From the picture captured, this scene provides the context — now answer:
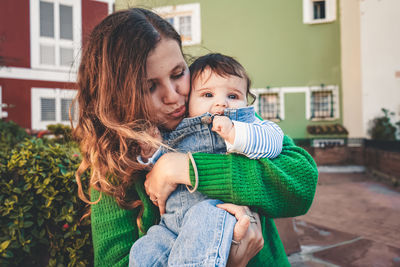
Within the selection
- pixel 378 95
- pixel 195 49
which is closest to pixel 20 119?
pixel 195 49

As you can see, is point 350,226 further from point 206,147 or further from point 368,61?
point 368,61

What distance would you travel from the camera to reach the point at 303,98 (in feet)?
30.9

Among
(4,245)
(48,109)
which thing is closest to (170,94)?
(4,245)

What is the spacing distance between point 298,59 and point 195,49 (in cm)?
369

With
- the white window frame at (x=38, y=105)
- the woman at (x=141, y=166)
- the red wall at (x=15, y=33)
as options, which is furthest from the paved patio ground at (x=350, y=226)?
the red wall at (x=15, y=33)

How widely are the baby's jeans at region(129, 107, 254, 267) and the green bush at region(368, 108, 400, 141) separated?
790cm

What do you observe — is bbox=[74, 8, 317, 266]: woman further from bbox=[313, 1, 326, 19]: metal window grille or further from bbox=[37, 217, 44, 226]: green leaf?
bbox=[313, 1, 326, 19]: metal window grille

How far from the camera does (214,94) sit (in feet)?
4.08

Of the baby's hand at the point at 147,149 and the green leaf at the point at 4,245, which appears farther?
the green leaf at the point at 4,245

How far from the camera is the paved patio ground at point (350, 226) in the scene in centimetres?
222

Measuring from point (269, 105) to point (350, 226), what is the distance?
6823mm

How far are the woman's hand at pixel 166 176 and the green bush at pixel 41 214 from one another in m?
0.70

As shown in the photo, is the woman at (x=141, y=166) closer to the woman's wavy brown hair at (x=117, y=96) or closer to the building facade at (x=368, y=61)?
the woman's wavy brown hair at (x=117, y=96)

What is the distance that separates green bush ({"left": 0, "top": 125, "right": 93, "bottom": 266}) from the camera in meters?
1.46
